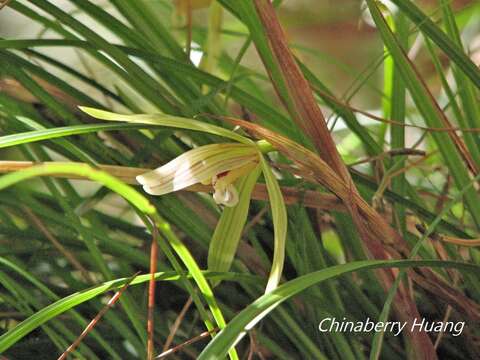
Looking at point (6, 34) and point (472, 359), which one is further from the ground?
point (6, 34)

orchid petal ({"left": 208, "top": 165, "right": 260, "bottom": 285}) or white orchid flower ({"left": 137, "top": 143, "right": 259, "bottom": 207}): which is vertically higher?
white orchid flower ({"left": 137, "top": 143, "right": 259, "bottom": 207})

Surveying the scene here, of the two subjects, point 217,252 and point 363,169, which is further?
point 363,169

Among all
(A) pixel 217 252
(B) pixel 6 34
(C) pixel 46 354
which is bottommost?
(C) pixel 46 354

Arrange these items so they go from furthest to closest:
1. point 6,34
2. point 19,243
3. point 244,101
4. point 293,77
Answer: point 6,34, point 19,243, point 244,101, point 293,77

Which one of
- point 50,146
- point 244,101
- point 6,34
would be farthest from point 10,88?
point 6,34

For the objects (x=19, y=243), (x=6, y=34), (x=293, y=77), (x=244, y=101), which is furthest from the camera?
(x=6, y=34)

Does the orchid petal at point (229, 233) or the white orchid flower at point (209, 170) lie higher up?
the white orchid flower at point (209, 170)

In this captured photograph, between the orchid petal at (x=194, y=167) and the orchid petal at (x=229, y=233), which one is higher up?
the orchid petal at (x=194, y=167)

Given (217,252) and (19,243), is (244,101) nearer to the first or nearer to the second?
(217,252)
